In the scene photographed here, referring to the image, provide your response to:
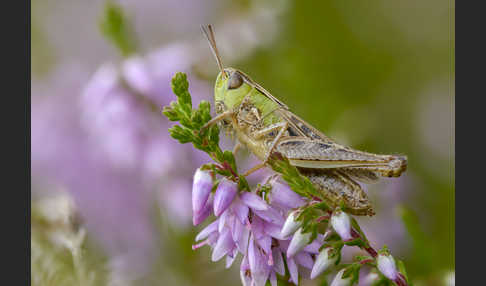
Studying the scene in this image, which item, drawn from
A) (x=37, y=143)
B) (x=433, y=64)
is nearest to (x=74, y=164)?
(x=37, y=143)

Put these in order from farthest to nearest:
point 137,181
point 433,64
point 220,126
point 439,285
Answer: point 433,64 < point 137,181 < point 439,285 < point 220,126

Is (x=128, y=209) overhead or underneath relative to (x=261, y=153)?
overhead

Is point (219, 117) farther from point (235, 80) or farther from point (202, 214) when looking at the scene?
point (202, 214)

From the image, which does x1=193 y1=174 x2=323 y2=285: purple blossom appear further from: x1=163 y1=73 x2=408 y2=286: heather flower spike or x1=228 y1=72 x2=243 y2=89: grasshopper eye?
x1=228 y1=72 x2=243 y2=89: grasshopper eye

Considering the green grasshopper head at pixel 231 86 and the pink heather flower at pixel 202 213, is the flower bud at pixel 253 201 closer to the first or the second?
the pink heather flower at pixel 202 213

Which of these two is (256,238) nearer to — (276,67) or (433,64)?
(276,67)

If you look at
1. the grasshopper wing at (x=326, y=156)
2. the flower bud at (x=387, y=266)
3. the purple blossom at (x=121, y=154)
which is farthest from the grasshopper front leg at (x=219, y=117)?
the purple blossom at (x=121, y=154)

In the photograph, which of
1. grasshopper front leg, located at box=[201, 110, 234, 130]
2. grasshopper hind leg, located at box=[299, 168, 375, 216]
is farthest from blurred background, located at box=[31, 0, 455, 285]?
grasshopper front leg, located at box=[201, 110, 234, 130]
